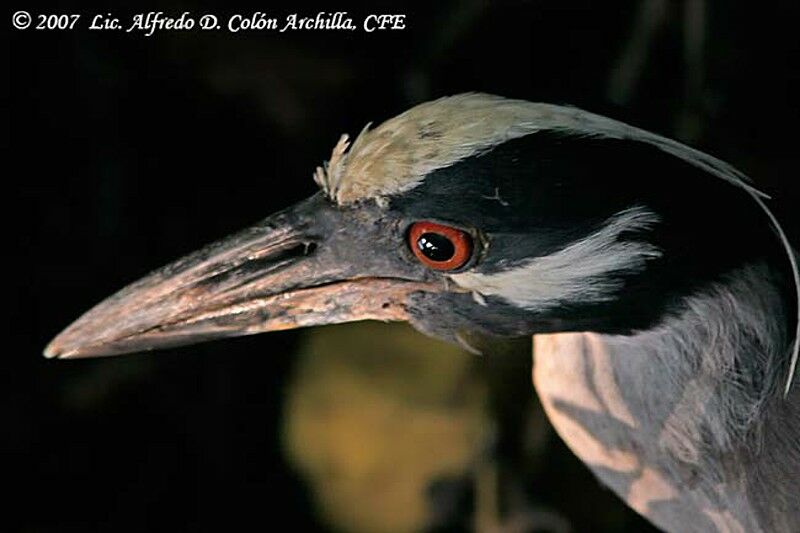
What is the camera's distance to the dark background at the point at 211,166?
7.23 ft

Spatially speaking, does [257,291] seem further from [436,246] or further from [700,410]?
[700,410]

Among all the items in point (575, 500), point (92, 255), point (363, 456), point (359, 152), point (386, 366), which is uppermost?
point (92, 255)

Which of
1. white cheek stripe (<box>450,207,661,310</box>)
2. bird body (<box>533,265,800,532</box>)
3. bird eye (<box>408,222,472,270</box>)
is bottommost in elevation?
bird body (<box>533,265,800,532</box>)

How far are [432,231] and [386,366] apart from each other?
72 centimetres

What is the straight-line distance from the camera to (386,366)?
6.49ft

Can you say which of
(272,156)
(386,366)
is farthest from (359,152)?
(272,156)

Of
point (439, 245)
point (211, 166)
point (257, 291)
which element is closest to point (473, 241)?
point (439, 245)

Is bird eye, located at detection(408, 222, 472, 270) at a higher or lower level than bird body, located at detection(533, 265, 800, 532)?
higher

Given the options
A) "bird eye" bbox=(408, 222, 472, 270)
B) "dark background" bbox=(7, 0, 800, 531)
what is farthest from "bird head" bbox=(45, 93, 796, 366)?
"dark background" bbox=(7, 0, 800, 531)

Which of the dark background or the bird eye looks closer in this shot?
the bird eye

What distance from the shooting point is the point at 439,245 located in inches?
51.3

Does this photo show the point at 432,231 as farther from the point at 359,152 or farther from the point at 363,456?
the point at 363,456

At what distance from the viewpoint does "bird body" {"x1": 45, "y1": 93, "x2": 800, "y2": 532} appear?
4.14 feet

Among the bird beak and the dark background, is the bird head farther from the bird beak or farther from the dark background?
the dark background
